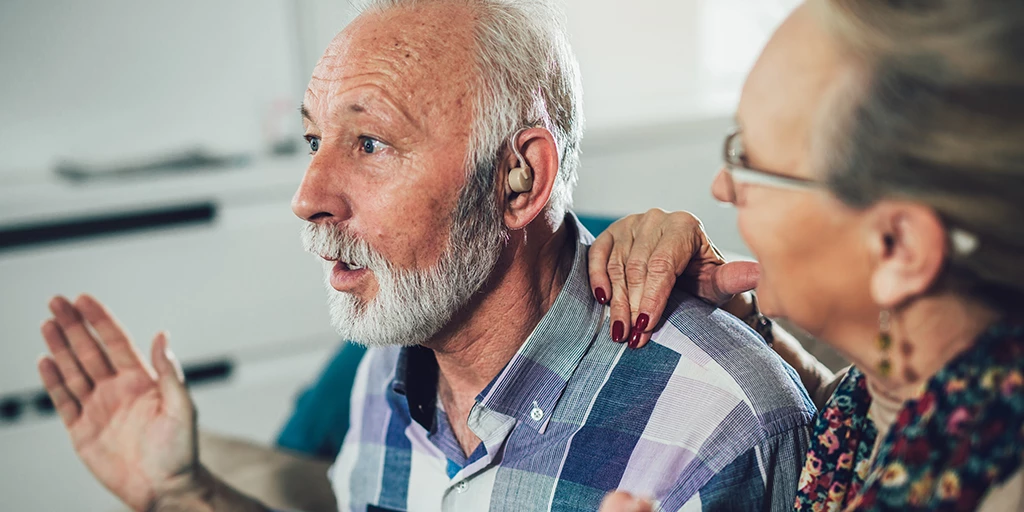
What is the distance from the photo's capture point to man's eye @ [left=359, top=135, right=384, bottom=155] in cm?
114

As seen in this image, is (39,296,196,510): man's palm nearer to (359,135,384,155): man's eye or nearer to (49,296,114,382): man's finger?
(49,296,114,382): man's finger

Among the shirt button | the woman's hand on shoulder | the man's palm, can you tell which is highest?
the woman's hand on shoulder

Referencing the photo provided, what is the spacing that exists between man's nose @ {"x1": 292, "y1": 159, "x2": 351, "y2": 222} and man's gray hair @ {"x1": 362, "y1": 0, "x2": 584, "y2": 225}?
151 mm

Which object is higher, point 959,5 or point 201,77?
point 959,5

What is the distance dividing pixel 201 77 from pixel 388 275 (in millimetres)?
2232

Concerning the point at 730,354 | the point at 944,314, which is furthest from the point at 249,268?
the point at 944,314

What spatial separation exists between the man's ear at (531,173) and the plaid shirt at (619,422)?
0.34 feet

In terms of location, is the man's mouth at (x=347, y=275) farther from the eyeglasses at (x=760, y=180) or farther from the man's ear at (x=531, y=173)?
the eyeglasses at (x=760, y=180)

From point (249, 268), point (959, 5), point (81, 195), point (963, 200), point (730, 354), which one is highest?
point (959, 5)

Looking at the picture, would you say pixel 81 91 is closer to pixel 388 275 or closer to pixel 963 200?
pixel 388 275

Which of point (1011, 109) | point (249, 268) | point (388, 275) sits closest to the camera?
point (1011, 109)

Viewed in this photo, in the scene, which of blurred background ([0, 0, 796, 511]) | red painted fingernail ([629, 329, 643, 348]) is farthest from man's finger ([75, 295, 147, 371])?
blurred background ([0, 0, 796, 511])

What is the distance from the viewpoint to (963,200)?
2.19 ft

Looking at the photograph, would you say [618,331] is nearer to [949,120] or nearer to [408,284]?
[408,284]
